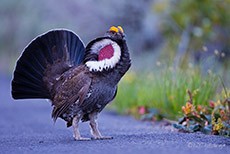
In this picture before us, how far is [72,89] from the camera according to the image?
4707mm

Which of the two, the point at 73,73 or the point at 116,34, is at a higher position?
the point at 116,34

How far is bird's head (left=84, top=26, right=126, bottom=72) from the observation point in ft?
14.7

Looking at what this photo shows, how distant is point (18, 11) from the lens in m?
35.8

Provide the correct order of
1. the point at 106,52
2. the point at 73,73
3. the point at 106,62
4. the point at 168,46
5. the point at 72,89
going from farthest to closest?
the point at 168,46, the point at 73,73, the point at 72,89, the point at 106,52, the point at 106,62

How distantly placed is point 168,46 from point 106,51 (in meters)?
7.19

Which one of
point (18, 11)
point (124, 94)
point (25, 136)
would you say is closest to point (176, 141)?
point (25, 136)

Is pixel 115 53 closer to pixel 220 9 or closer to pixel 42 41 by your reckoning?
pixel 42 41

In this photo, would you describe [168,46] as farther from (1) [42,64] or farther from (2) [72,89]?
(2) [72,89]

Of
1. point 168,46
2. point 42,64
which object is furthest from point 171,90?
point 168,46

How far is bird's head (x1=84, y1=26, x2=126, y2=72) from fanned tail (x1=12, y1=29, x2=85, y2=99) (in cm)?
87

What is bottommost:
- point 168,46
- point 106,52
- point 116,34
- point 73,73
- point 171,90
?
point 171,90

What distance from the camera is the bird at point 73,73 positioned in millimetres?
4492

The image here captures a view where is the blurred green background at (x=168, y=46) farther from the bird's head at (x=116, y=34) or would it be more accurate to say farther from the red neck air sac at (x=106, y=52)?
the red neck air sac at (x=106, y=52)

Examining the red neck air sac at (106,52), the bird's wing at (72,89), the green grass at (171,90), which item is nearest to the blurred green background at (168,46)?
the green grass at (171,90)
